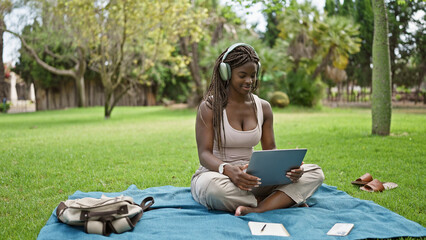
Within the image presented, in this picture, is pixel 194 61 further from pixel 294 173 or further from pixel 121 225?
pixel 121 225

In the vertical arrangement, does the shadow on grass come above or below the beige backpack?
below

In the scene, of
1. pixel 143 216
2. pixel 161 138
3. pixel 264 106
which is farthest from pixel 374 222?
pixel 161 138

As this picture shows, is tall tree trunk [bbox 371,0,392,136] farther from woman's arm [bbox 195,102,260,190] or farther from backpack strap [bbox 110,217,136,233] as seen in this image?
backpack strap [bbox 110,217,136,233]

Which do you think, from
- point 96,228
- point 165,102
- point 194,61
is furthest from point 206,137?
point 165,102

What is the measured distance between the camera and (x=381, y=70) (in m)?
8.11

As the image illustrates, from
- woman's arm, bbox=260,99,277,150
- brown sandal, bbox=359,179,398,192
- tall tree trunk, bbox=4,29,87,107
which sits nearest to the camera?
woman's arm, bbox=260,99,277,150

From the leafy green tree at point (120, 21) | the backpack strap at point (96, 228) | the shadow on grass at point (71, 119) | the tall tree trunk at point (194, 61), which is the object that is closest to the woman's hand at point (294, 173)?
the backpack strap at point (96, 228)

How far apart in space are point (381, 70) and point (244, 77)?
570cm

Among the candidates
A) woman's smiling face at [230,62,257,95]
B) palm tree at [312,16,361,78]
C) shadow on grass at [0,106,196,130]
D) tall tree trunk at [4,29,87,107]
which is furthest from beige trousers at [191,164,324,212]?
tall tree trunk at [4,29,87,107]

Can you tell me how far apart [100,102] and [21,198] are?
83.5 ft

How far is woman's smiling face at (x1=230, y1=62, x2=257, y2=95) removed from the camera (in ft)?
11.2

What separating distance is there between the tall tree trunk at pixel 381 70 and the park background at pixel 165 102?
584mm

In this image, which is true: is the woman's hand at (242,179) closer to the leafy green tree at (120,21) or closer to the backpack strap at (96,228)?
the backpack strap at (96,228)

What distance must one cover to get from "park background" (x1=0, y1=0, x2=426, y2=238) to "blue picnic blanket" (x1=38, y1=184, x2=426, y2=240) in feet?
1.20
